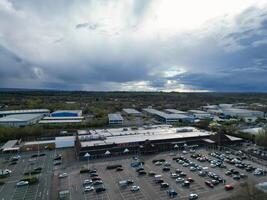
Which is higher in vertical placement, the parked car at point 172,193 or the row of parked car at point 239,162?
the row of parked car at point 239,162

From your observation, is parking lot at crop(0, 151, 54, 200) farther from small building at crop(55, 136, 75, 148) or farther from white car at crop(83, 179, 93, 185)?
white car at crop(83, 179, 93, 185)

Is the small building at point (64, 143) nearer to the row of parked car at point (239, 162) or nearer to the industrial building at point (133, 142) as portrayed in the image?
the industrial building at point (133, 142)

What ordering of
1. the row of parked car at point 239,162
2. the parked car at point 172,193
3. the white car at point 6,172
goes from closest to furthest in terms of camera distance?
the parked car at point 172,193 < the row of parked car at point 239,162 < the white car at point 6,172

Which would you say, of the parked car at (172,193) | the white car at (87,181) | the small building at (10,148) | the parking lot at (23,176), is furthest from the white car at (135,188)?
the small building at (10,148)

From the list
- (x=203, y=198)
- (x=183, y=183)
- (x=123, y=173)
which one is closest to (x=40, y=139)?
(x=123, y=173)

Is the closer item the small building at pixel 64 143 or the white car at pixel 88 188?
the white car at pixel 88 188

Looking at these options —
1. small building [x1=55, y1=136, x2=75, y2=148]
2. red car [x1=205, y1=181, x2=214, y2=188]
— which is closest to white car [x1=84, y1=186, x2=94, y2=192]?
red car [x1=205, y1=181, x2=214, y2=188]
